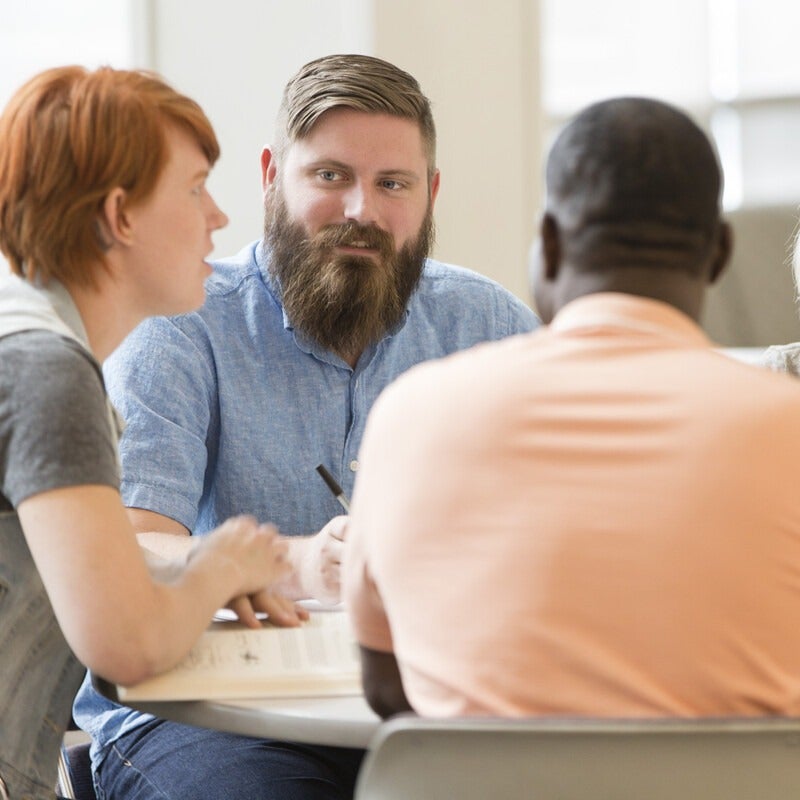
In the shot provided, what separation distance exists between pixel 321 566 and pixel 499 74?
117 inches

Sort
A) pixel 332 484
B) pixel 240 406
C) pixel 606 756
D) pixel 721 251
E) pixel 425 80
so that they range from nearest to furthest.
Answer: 1. pixel 606 756
2. pixel 721 251
3. pixel 332 484
4. pixel 240 406
5. pixel 425 80

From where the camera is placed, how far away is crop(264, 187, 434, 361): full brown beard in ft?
8.11

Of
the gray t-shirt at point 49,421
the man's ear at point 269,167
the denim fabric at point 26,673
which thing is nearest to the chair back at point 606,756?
the gray t-shirt at point 49,421

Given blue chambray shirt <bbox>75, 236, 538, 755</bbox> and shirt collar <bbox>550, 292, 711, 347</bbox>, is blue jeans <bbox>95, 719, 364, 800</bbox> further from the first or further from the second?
shirt collar <bbox>550, 292, 711, 347</bbox>

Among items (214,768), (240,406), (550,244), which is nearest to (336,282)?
(240,406)

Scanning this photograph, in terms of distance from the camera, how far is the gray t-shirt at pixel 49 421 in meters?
1.50

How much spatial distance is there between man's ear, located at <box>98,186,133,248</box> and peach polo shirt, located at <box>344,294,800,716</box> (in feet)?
2.10

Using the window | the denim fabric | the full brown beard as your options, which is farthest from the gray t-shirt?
the window

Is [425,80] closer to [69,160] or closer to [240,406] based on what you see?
[240,406]

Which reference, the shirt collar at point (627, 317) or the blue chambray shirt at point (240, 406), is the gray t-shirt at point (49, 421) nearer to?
the shirt collar at point (627, 317)

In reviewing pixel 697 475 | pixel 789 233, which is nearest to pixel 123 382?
pixel 697 475

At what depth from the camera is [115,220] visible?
1.70 m

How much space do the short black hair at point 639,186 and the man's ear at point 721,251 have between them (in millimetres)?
32

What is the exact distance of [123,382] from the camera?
2.32 meters
